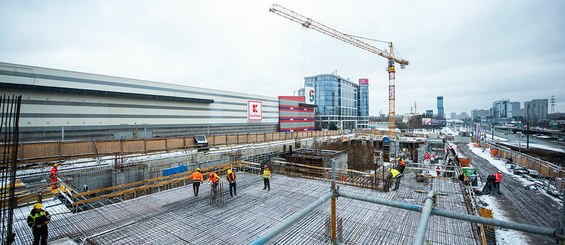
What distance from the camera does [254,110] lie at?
5009 cm

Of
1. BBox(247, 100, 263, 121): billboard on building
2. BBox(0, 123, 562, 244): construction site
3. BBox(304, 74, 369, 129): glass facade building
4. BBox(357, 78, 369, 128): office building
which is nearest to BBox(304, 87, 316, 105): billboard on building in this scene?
BBox(304, 74, 369, 129): glass facade building

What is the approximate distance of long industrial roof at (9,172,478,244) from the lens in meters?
7.32

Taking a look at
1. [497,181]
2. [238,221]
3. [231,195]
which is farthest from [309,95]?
[238,221]

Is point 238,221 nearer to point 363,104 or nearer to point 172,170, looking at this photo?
point 172,170

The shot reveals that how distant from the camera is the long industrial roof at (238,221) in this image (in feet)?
24.0

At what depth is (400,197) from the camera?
11.1 metres

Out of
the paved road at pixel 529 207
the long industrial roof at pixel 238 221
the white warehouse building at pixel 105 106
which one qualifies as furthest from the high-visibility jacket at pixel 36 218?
the white warehouse building at pixel 105 106

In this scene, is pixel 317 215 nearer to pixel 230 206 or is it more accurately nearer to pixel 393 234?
pixel 393 234

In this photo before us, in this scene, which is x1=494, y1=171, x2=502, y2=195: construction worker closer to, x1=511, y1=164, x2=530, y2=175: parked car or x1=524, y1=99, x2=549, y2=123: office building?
x1=511, y1=164, x2=530, y2=175: parked car

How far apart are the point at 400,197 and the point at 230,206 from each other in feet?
25.5

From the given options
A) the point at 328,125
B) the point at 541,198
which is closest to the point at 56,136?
the point at 541,198

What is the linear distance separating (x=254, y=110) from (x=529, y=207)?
41715 millimetres

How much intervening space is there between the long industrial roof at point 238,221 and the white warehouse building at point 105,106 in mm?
21211

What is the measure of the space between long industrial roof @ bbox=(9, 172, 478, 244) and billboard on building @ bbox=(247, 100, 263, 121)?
3761 centimetres
